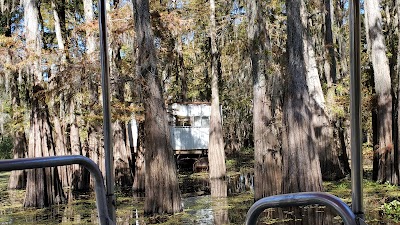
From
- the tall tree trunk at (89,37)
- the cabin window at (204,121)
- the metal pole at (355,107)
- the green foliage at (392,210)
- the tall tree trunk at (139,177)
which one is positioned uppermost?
the tall tree trunk at (89,37)

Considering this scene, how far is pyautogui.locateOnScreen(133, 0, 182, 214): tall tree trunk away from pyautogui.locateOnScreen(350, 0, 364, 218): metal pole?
8.32m

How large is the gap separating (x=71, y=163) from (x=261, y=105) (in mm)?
10906

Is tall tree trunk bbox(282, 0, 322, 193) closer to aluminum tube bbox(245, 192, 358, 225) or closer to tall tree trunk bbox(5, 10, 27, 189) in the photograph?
aluminum tube bbox(245, 192, 358, 225)

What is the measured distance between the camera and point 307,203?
129cm

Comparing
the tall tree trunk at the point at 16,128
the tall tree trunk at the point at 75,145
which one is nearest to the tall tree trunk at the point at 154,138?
the tall tree trunk at the point at 75,145

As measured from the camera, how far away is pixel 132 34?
13.5m

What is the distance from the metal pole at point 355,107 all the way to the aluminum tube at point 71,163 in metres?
0.80

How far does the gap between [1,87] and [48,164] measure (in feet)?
52.4

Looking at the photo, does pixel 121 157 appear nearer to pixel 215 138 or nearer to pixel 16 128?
pixel 215 138

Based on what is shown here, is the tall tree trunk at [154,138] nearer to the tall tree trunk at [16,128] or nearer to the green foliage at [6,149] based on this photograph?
the tall tree trunk at [16,128]

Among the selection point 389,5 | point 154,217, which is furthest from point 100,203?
point 389,5

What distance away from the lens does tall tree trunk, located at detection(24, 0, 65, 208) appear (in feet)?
37.4

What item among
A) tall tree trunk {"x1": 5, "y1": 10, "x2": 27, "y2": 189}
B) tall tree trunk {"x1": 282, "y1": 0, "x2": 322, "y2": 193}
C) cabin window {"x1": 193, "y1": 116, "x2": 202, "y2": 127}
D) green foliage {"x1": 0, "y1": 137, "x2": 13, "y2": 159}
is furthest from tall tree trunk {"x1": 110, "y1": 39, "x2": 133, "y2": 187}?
green foliage {"x1": 0, "y1": 137, "x2": 13, "y2": 159}

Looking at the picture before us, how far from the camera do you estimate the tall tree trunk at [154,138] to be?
966 cm
